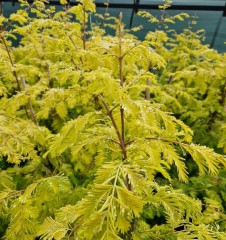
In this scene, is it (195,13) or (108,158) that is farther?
(195,13)

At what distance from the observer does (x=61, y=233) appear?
4.06ft

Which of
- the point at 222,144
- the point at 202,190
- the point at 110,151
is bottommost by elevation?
the point at 202,190

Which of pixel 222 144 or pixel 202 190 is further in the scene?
pixel 202 190

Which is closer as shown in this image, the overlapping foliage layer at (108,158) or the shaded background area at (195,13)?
the overlapping foliage layer at (108,158)

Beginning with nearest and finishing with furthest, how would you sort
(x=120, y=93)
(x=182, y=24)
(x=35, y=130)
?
(x=120, y=93) < (x=35, y=130) < (x=182, y=24)

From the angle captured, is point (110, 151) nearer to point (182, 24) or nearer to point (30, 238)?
point (30, 238)

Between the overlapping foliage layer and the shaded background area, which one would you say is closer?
the overlapping foliage layer

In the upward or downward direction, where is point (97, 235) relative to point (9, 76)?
upward

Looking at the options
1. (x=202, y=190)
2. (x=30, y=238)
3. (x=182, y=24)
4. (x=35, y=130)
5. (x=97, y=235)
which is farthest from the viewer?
(x=182, y=24)

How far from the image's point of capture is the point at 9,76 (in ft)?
7.43

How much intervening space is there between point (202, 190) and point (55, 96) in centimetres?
157

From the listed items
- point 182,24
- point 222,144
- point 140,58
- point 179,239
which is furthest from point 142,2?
point 179,239

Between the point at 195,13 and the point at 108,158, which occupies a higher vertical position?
the point at 108,158

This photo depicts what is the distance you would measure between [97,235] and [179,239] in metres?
0.54
